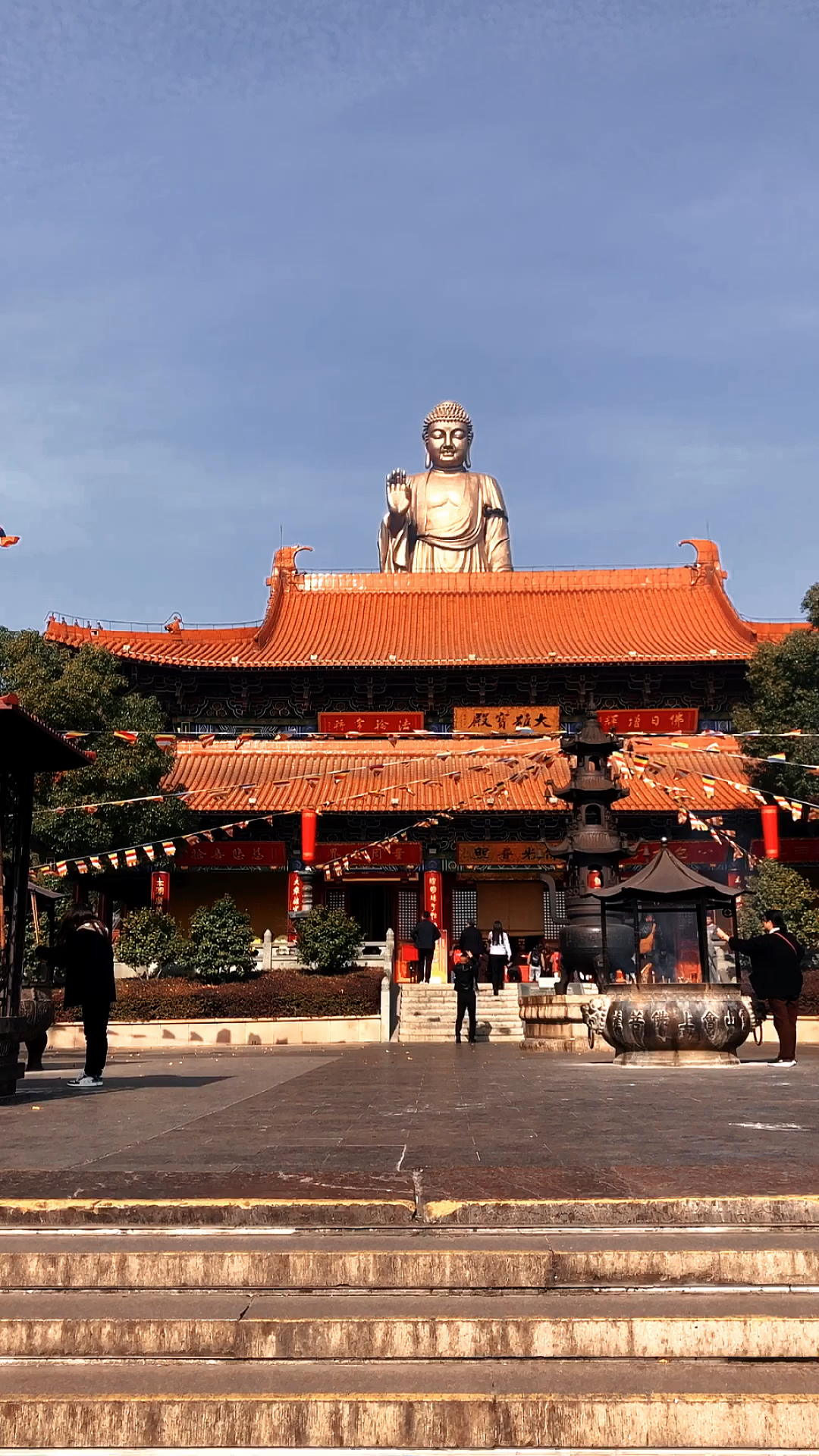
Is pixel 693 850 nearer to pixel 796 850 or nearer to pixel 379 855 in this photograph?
pixel 796 850

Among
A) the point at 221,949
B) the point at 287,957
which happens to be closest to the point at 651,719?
the point at 287,957

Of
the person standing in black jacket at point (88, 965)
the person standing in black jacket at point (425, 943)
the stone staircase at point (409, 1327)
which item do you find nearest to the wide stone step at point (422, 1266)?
the stone staircase at point (409, 1327)

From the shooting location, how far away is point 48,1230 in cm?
481

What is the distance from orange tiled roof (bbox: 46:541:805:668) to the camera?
32.9 meters

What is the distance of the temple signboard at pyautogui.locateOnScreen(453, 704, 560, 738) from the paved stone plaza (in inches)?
813

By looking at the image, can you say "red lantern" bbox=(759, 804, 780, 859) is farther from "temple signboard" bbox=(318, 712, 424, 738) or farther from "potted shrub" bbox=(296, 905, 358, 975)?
"temple signboard" bbox=(318, 712, 424, 738)

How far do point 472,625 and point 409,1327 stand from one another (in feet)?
107

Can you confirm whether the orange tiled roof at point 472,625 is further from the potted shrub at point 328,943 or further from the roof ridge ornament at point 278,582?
the potted shrub at point 328,943

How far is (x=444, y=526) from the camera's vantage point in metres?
42.6

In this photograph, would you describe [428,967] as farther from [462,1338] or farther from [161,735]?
[462,1338]

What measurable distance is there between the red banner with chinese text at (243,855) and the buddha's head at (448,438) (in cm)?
1849

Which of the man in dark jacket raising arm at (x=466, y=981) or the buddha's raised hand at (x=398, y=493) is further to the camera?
the buddha's raised hand at (x=398, y=493)

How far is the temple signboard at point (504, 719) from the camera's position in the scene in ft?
110

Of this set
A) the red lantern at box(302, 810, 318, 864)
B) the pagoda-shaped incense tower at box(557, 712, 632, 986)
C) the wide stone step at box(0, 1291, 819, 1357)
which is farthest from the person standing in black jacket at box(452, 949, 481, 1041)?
the wide stone step at box(0, 1291, 819, 1357)
